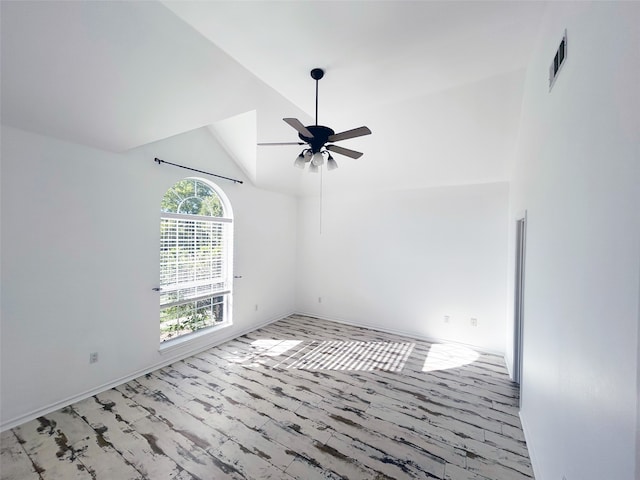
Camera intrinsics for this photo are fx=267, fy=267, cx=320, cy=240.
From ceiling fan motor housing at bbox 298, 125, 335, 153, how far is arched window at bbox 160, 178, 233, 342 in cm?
227

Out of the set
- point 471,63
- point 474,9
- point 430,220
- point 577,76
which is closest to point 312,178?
point 430,220

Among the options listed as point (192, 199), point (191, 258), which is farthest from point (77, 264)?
point (192, 199)

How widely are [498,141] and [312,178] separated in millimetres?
2927

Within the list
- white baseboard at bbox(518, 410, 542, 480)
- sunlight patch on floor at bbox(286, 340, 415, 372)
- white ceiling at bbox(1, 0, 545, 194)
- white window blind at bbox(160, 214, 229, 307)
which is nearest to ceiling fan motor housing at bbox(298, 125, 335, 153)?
white ceiling at bbox(1, 0, 545, 194)

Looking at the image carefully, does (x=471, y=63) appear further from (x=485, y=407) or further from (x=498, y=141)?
(x=485, y=407)

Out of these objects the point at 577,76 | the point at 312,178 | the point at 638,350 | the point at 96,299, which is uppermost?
the point at 312,178

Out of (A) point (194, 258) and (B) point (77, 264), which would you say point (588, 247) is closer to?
(B) point (77, 264)

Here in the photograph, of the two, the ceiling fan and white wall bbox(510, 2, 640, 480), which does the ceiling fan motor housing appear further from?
white wall bbox(510, 2, 640, 480)

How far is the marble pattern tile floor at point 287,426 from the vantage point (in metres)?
1.97

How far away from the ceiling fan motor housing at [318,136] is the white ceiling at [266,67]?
0.61m

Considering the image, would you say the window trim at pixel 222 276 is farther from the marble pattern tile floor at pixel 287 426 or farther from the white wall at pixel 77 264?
the marble pattern tile floor at pixel 287 426

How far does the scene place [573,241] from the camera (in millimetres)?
1303

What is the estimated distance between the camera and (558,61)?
4.99 ft

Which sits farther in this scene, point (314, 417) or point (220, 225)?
point (220, 225)
